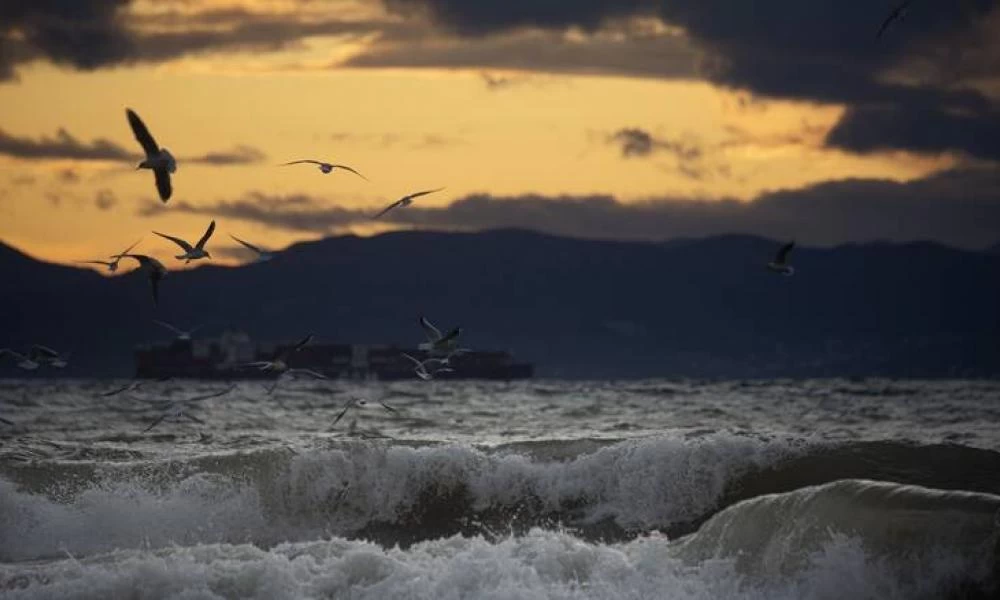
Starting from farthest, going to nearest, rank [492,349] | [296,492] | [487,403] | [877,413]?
[492,349] → [487,403] → [877,413] → [296,492]

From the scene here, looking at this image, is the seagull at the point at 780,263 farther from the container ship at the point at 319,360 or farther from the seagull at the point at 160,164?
the container ship at the point at 319,360

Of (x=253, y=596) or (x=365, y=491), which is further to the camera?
(x=365, y=491)

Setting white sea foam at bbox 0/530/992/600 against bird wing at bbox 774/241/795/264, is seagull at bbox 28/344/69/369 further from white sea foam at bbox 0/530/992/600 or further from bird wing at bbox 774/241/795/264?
bird wing at bbox 774/241/795/264

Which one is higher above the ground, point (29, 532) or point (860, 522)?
point (860, 522)

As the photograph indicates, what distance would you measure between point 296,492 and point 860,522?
41.6ft

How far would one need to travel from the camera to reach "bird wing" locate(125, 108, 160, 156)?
20.6m

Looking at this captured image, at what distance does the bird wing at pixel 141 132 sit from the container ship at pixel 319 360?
126 m

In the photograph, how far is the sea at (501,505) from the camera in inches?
853

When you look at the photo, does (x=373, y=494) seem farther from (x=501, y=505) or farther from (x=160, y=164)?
(x=160, y=164)

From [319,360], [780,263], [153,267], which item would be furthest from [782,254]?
[319,360]

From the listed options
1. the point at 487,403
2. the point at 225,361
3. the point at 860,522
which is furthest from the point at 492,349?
the point at 860,522

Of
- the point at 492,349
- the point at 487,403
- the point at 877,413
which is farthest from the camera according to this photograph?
the point at 492,349

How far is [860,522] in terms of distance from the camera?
22.3 meters

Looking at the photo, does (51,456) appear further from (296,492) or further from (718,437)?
(718,437)
